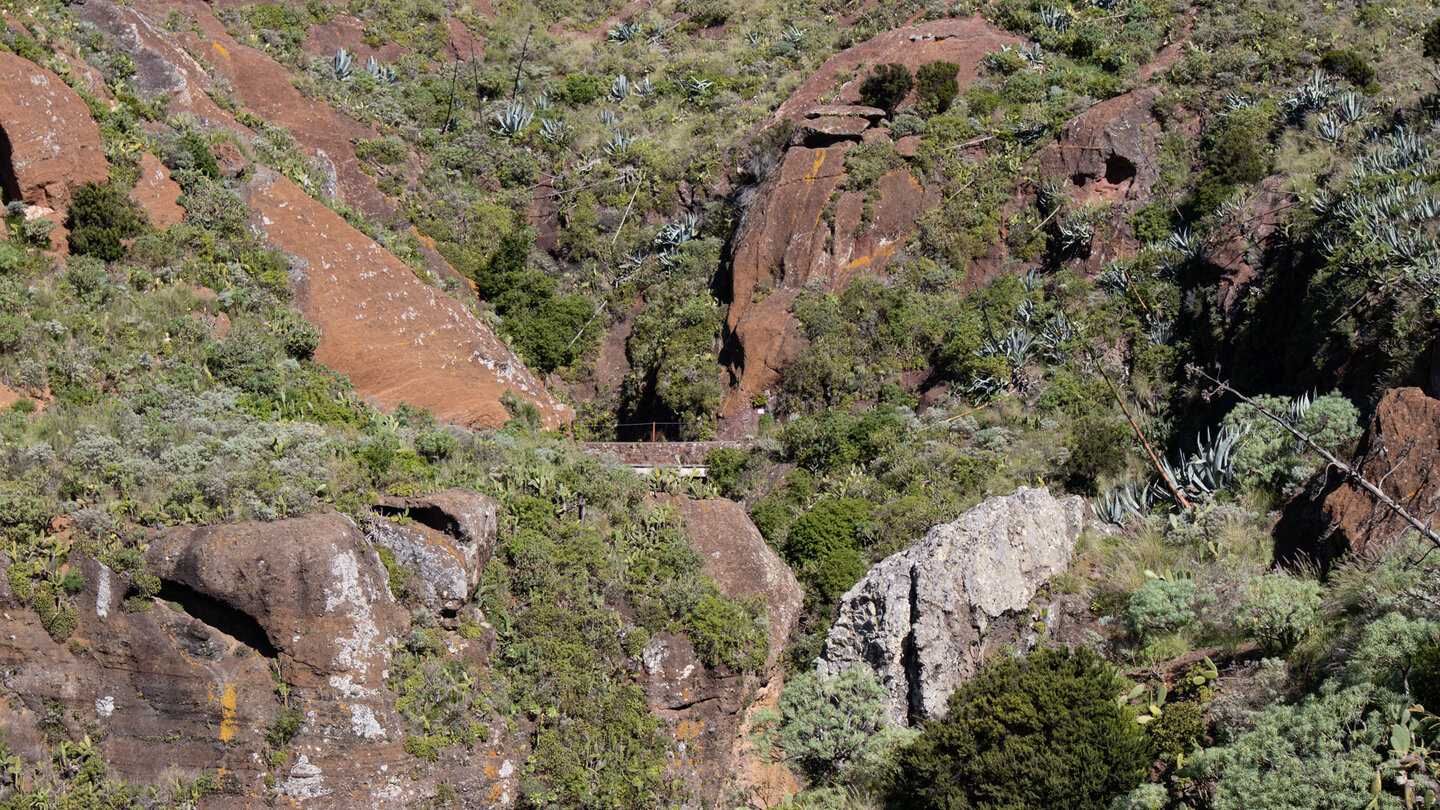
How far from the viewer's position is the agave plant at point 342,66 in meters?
32.8

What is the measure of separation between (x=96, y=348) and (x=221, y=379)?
178cm

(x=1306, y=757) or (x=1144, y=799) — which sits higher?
(x=1306, y=757)

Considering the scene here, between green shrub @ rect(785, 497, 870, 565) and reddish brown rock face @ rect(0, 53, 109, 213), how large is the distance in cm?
1379

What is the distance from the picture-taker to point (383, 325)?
20531 mm

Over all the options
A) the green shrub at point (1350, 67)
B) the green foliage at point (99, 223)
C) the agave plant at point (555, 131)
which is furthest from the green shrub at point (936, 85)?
the green foliage at point (99, 223)

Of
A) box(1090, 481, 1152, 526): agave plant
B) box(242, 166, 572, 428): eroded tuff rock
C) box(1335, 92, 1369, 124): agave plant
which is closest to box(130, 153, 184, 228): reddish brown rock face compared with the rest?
box(242, 166, 572, 428): eroded tuff rock

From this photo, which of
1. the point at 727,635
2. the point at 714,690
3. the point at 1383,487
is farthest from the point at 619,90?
the point at 1383,487

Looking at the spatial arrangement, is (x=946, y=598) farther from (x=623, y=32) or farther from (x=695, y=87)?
(x=623, y=32)

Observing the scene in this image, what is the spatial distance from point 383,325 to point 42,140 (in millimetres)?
6418

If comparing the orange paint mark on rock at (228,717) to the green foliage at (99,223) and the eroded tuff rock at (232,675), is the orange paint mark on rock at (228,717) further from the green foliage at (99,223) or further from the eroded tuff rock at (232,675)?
the green foliage at (99,223)

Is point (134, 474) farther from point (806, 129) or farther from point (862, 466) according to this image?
point (806, 129)

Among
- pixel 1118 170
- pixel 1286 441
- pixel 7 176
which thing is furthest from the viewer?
pixel 1118 170

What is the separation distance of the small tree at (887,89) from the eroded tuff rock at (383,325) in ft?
38.6

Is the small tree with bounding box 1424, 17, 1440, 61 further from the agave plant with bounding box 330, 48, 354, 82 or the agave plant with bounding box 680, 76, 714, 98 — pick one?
the agave plant with bounding box 330, 48, 354, 82
